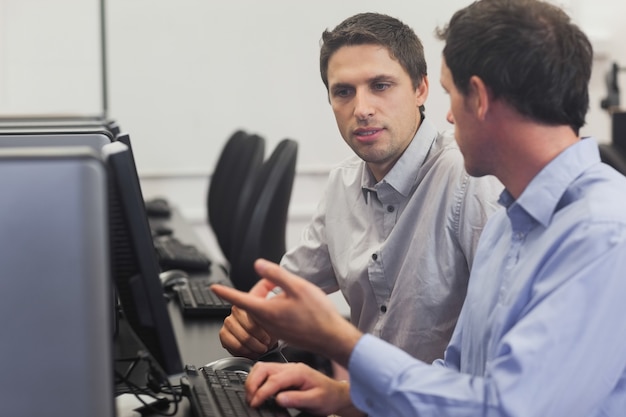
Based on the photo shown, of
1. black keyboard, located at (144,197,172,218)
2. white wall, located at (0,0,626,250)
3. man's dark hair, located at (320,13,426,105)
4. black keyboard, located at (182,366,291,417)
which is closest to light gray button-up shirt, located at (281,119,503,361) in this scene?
man's dark hair, located at (320,13,426,105)

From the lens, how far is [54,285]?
2.96 feet

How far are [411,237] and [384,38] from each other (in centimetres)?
35

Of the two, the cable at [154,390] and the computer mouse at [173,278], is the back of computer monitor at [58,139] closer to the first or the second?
the cable at [154,390]

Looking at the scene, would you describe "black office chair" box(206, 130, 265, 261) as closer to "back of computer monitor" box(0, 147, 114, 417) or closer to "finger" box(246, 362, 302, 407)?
"finger" box(246, 362, 302, 407)

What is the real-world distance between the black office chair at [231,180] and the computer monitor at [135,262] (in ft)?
6.73

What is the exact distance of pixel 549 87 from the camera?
1158 millimetres

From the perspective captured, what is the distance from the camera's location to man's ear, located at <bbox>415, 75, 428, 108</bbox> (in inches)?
67.7

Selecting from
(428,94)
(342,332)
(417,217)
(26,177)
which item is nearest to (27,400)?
(26,177)

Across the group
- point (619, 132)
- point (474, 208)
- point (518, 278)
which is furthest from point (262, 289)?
point (619, 132)

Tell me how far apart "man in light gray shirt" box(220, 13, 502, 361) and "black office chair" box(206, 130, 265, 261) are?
4.81 feet

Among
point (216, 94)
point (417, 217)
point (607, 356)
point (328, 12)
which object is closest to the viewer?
point (607, 356)

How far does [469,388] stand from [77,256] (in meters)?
0.47

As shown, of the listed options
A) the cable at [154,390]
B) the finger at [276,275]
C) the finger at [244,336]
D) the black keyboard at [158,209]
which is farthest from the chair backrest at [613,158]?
the black keyboard at [158,209]

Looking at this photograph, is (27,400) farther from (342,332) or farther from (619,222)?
(619,222)
